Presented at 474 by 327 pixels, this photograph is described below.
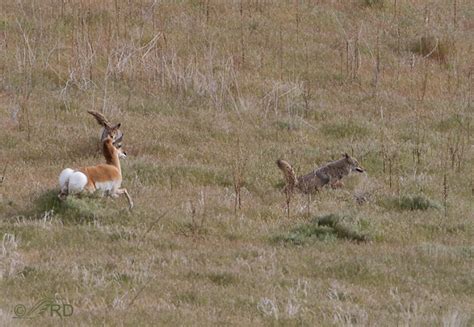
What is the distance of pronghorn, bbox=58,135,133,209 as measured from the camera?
10492 mm

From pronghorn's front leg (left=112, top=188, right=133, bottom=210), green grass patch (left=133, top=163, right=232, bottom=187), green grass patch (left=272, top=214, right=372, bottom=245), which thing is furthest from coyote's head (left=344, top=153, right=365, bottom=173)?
pronghorn's front leg (left=112, top=188, right=133, bottom=210)

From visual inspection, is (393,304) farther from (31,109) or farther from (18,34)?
(18,34)

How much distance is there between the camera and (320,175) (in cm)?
1223

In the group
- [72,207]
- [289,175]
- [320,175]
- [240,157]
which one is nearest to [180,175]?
[240,157]

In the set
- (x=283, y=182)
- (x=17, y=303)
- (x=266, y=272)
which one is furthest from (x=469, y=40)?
(x=17, y=303)

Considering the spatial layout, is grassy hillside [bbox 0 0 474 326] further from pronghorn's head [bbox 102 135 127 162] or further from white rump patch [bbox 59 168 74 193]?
pronghorn's head [bbox 102 135 127 162]

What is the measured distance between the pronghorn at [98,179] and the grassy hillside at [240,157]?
135 millimetres

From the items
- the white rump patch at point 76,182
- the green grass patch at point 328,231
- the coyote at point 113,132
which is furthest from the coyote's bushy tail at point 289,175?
the white rump patch at point 76,182

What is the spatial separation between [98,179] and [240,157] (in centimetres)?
267

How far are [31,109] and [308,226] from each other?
5.31 m

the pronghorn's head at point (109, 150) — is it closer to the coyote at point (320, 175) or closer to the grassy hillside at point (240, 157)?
the grassy hillside at point (240, 157)

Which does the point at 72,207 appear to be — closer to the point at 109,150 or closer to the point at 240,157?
the point at 109,150

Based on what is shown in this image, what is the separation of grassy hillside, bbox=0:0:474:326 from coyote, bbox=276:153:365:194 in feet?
0.58

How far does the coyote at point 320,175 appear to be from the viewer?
39.1ft
